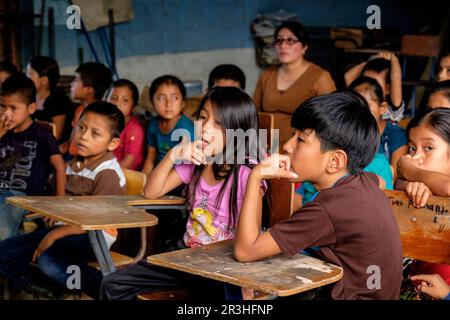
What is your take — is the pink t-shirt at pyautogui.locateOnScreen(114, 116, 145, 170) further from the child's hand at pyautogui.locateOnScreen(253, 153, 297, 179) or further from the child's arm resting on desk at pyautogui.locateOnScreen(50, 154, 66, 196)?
the child's hand at pyautogui.locateOnScreen(253, 153, 297, 179)

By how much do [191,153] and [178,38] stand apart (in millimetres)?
4721

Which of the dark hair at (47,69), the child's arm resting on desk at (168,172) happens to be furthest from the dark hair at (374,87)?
the dark hair at (47,69)

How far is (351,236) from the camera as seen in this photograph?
2.06m

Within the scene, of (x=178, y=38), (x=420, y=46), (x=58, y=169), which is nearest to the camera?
(x=58, y=169)

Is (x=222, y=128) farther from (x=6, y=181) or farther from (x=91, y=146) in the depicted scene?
(x=6, y=181)

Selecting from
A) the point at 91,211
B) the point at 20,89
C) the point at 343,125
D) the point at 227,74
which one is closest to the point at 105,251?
the point at 91,211

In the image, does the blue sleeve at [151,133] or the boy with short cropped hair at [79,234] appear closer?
the boy with short cropped hair at [79,234]

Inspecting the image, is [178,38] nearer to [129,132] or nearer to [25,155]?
[129,132]

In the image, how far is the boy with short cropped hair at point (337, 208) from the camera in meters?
2.05

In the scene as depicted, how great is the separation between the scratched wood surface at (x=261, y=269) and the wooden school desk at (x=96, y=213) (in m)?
0.36

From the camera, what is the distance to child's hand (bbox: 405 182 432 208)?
2.30 metres

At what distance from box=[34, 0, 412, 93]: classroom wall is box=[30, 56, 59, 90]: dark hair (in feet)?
5.28

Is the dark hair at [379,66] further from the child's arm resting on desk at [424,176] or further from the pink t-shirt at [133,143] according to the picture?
the child's arm resting on desk at [424,176]

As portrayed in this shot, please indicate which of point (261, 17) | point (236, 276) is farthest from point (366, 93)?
point (261, 17)
